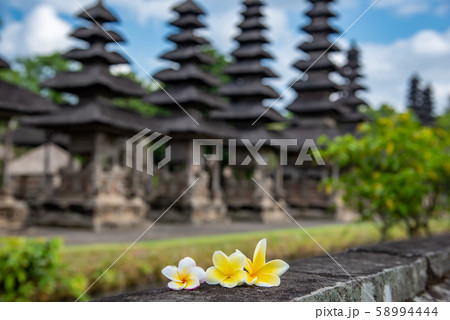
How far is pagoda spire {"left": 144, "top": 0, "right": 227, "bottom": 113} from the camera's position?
69.3 feet

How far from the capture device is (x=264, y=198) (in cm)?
2227

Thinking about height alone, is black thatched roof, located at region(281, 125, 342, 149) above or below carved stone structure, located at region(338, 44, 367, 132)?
below

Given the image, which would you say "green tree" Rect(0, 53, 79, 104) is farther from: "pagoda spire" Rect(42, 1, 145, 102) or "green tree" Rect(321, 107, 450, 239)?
"green tree" Rect(321, 107, 450, 239)

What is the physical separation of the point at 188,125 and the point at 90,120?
514 cm

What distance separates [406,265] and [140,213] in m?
15.0

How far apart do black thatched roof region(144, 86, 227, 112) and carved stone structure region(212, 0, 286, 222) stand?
1474 mm

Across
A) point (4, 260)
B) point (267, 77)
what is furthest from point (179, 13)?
point (4, 260)

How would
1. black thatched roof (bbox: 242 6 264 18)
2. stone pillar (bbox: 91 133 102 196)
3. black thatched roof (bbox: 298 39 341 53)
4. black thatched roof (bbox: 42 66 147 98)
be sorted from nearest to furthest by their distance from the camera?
stone pillar (bbox: 91 133 102 196) → black thatched roof (bbox: 42 66 147 98) → black thatched roof (bbox: 242 6 264 18) → black thatched roof (bbox: 298 39 341 53)

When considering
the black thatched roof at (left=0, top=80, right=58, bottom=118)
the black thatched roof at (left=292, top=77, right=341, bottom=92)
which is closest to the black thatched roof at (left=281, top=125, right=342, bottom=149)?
the black thatched roof at (left=292, top=77, right=341, bottom=92)

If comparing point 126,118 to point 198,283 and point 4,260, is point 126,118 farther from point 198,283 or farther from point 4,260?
point 198,283

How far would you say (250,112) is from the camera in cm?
2270

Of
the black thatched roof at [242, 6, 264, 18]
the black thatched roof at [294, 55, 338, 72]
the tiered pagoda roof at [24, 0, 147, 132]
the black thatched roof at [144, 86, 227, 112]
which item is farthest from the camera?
A: the black thatched roof at [294, 55, 338, 72]

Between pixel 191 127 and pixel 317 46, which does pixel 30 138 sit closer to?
pixel 191 127
